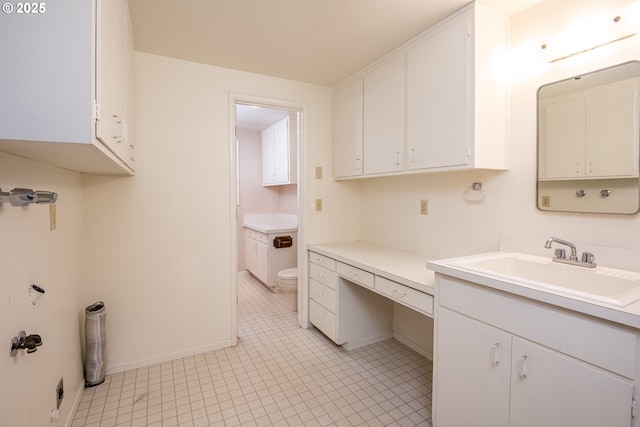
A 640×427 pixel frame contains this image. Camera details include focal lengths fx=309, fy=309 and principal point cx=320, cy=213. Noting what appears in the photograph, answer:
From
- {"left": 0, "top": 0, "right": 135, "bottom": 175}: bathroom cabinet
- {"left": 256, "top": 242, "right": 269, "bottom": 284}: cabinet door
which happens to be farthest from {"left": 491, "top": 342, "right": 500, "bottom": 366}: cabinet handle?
{"left": 256, "top": 242, "right": 269, "bottom": 284}: cabinet door

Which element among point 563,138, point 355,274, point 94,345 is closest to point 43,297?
point 94,345

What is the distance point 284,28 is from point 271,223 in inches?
123

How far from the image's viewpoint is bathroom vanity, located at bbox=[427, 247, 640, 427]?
945 millimetres

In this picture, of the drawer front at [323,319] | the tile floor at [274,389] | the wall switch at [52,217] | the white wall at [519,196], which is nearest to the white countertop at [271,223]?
the drawer front at [323,319]

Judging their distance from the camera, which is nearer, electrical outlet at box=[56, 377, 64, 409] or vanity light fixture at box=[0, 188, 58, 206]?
vanity light fixture at box=[0, 188, 58, 206]

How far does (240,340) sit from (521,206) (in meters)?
2.40

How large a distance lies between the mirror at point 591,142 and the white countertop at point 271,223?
2.97 m

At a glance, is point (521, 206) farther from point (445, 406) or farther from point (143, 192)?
point (143, 192)

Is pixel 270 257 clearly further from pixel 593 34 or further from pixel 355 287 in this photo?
pixel 593 34

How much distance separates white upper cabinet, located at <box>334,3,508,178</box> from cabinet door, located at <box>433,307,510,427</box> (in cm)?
85

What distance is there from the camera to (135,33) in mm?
1984

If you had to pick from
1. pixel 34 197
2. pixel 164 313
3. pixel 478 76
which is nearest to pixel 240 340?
pixel 164 313

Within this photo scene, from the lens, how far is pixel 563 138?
5.16 feet

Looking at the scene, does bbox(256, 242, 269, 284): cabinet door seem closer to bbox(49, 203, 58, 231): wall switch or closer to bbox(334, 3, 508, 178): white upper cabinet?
bbox(334, 3, 508, 178): white upper cabinet
